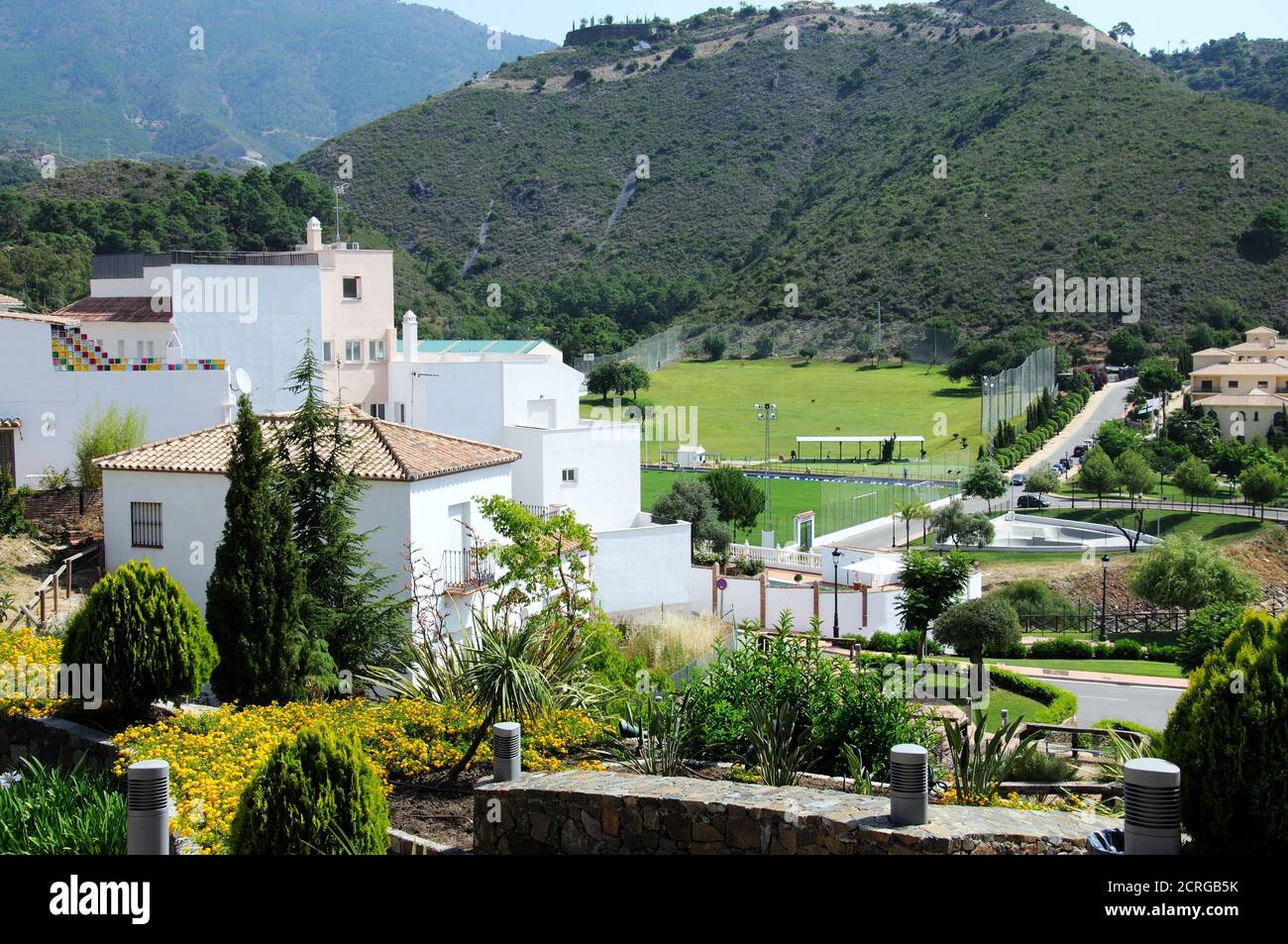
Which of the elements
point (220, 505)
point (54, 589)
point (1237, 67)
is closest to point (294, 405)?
point (220, 505)

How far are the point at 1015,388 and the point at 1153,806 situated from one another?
6795cm

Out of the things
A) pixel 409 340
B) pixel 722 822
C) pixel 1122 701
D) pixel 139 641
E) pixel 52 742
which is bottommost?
pixel 1122 701

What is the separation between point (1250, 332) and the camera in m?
85.3

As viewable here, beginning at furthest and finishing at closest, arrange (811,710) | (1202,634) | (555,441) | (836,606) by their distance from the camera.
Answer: (555,441)
(836,606)
(1202,634)
(811,710)

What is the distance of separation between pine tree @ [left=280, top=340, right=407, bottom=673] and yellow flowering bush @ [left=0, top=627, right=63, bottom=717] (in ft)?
7.79

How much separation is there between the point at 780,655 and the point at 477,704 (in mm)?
2374

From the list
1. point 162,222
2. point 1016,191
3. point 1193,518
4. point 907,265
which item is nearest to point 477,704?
point 1193,518

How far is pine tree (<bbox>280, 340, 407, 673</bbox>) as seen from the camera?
1423 centimetres

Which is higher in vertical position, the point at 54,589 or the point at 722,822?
the point at 54,589

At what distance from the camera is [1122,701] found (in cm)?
2578

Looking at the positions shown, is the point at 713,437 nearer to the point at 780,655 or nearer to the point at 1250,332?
the point at 1250,332

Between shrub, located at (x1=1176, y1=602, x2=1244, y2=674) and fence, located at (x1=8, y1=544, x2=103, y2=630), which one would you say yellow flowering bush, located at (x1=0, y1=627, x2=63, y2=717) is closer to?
fence, located at (x1=8, y1=544, x2=103, y2=630)

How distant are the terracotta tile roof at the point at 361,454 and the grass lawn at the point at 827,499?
27.1 meters

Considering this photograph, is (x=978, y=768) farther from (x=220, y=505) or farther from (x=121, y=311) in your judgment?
(x=121, y=311)
